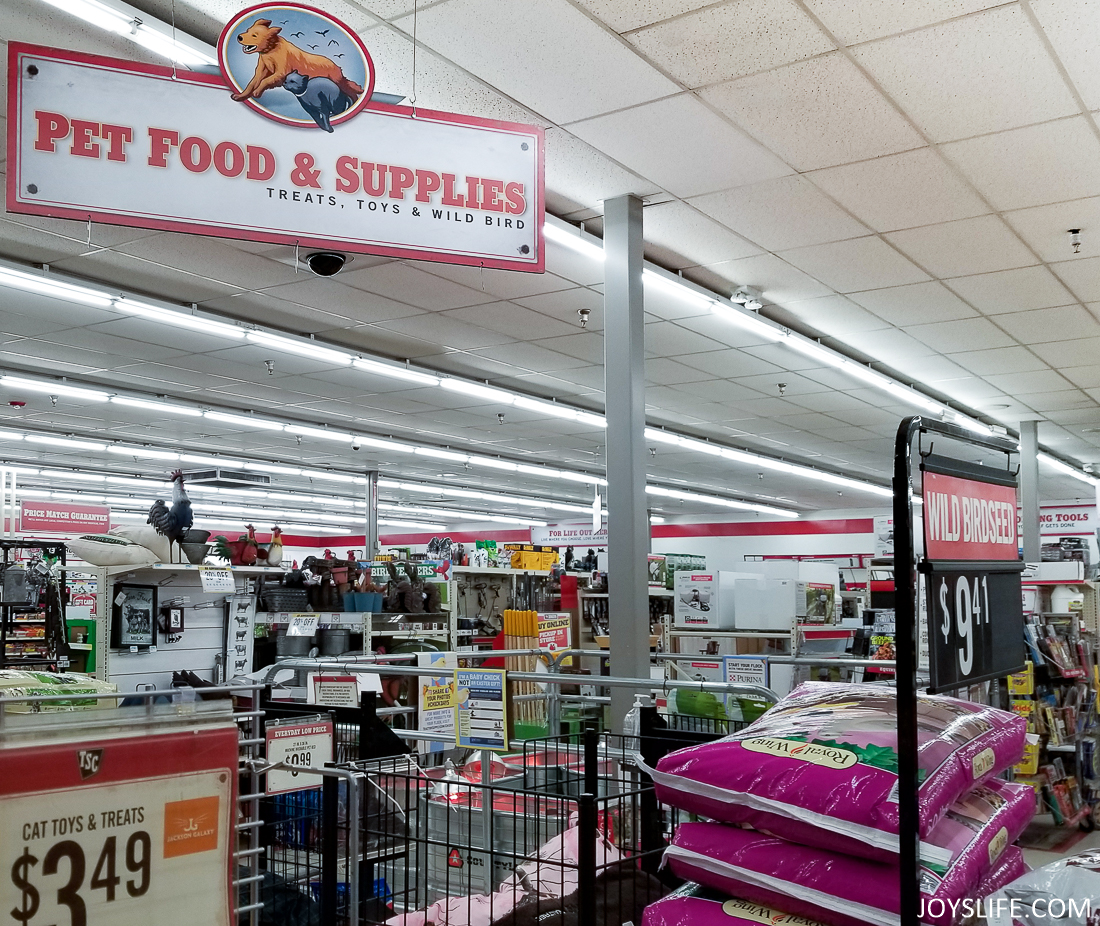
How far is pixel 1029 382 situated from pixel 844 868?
10.3 m

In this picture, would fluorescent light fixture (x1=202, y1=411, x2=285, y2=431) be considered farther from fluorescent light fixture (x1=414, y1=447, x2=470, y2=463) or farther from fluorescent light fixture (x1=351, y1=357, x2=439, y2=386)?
fluorescent light fixture (x1=351, y1=357, x2=439, y2=386)

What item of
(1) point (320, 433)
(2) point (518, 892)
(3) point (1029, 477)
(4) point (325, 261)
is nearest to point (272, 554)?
(4) point (325, 261)

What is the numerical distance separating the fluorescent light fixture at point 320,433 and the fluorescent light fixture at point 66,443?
3.18 m

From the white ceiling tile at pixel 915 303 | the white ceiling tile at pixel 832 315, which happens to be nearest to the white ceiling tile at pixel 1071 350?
the white ceiling tile at pixel 915 303

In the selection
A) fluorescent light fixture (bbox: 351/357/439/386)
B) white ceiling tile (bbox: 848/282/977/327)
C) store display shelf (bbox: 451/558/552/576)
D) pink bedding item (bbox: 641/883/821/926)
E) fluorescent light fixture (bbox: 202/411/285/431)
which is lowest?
pink bedding item (bbox: 641/883/821/926)

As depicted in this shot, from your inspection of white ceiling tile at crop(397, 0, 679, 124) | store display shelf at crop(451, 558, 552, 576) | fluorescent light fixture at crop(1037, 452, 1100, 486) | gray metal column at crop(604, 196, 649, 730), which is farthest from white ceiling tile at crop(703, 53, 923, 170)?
fluorescent light fixture at crop(1037, 452, 1100, 486)

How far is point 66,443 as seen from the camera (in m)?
14.6

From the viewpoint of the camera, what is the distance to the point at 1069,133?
16.6 feet

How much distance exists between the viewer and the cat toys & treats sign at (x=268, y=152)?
8.77 ft

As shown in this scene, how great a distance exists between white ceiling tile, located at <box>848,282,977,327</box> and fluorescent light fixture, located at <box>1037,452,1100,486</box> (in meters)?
7.92

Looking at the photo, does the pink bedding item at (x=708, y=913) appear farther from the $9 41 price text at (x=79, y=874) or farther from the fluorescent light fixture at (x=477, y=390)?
the fluorescent light fixture at (x=477, y=390)

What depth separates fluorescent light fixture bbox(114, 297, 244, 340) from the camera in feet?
25.9

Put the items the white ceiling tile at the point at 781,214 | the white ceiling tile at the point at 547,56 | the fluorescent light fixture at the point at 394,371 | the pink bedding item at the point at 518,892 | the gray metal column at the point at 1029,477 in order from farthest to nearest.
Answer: the gray metal column at the point at 1029,477, the fluorescent light fixture at the point at 394,371, the white ceiling tile at the point at 781,214, the white ceiling tile at the point at 547,56, the pink bedding item at the point at 518,892

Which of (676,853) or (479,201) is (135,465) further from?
(676,853)
